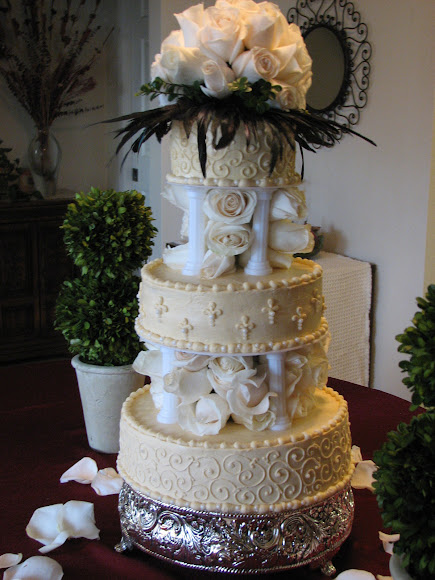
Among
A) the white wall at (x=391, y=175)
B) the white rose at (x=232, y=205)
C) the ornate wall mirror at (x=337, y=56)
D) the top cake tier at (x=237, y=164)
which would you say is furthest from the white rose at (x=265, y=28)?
the ornate wall mirror at (x=337, y=56)

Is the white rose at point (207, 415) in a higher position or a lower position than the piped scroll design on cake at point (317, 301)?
lower

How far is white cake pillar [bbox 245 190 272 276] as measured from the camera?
61.2 inches

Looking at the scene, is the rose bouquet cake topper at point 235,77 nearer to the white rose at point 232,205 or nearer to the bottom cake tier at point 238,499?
the white rose at point 232,205

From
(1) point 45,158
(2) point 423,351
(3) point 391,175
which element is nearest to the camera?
(2) point 423,351

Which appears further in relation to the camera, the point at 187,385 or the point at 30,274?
the point at 30,274

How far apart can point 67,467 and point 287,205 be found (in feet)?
Answer: 3.01

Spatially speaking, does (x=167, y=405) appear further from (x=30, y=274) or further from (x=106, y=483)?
(x=30, y=274)

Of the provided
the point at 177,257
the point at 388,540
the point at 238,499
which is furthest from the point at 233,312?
the point at 388,540

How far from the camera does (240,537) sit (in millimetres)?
1498

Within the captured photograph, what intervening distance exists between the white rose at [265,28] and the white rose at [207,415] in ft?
2.30

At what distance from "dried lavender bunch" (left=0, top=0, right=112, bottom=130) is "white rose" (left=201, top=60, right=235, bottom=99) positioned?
11.5ft

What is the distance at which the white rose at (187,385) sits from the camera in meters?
1.56

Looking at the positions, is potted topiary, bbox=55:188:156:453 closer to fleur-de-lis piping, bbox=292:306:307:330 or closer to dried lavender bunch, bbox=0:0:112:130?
fleur-de-lis piping, bbox=292:306:307:330

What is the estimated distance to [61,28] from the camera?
4793 millimetres
